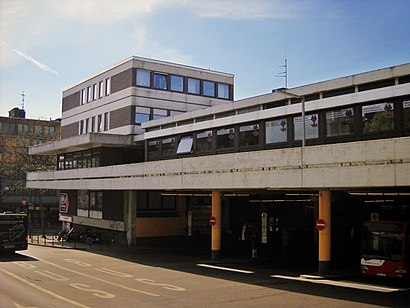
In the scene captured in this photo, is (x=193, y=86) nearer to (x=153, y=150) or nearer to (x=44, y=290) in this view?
(x=153, y=150)

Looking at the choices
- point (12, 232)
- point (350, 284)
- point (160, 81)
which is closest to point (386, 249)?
point (350, 284)

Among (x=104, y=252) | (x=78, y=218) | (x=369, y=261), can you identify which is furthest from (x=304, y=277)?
(x=78, y=218)

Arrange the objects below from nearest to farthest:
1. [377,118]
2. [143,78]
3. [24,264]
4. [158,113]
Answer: [377,118], [24,264], [143,78], [158,113]

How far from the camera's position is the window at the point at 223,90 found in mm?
46906

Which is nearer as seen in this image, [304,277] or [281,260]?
[304,277]

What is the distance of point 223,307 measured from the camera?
14922mm

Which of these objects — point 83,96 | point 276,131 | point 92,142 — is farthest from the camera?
point 83,96

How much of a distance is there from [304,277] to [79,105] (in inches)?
1366

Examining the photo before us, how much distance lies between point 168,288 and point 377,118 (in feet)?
42.2

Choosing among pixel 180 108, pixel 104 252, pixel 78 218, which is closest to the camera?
pixel 104 252

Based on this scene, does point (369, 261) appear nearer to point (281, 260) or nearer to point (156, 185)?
point (281, 260)

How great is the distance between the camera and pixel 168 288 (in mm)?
18406

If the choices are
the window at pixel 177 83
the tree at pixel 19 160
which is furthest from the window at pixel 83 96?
the tree at pixel 19 160

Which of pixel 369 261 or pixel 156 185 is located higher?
pixel 156 185
